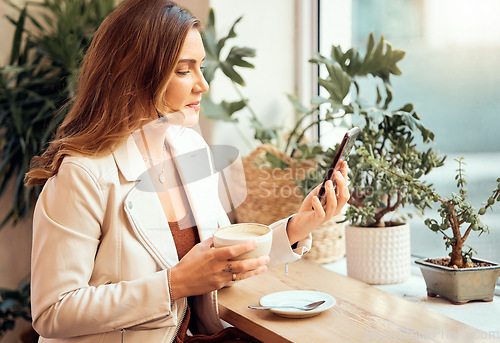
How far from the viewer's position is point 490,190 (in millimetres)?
1739

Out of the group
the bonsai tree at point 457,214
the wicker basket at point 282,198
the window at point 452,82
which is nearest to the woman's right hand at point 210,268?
the bonsai tree at point 457,214

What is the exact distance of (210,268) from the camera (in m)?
1.11

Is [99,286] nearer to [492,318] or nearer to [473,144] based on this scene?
[492,318]

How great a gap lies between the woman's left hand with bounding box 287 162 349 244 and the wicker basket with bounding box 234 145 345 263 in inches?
19.5

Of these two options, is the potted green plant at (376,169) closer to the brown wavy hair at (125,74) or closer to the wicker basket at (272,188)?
the wicker basket at (272,188)

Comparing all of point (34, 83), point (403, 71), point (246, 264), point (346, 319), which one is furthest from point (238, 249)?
point (34, 83)

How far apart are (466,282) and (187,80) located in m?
0.94

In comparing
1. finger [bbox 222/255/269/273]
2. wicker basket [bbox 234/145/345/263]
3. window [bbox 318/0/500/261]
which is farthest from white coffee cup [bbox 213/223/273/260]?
window [bbox 318/0/500/261]

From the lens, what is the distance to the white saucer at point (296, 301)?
1.33m

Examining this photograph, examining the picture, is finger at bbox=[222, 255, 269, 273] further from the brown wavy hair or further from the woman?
the brown wavy hair

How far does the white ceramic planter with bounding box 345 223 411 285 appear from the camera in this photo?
5.63 ft

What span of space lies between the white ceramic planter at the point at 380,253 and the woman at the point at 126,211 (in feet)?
1.08

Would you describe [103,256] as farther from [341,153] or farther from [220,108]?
[220,108]

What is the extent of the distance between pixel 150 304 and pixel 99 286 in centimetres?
13
